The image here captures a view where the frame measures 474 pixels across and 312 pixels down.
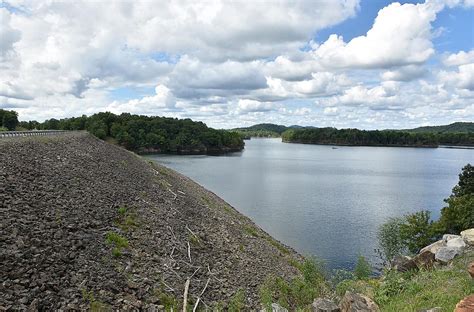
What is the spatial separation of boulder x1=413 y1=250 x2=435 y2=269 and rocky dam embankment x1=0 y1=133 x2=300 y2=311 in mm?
7224

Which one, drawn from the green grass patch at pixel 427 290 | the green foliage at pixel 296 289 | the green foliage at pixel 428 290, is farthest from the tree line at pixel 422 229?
the green foliage at pixel 428 290

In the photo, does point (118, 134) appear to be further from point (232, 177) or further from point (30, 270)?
point (30, 270)

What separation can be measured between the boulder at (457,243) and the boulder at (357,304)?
7.10m

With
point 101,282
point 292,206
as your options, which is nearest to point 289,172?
point 292,206

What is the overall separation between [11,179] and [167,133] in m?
152

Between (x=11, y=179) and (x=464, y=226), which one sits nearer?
(x=11, y=179)

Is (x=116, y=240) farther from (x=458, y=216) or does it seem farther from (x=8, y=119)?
(x=8, y=119)

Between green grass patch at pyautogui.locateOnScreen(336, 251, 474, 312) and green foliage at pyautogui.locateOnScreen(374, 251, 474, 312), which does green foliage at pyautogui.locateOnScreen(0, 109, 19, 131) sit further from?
green foliage at pyautogui.locateOnScreen(374, 251, 474, 312)

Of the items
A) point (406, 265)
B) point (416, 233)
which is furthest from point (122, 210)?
point (416, 233)

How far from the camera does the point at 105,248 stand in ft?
49.5

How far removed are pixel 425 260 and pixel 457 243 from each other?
1.50 metres

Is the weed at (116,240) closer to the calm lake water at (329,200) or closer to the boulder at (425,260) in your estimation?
the boulder at (425,260)

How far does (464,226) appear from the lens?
32.2m

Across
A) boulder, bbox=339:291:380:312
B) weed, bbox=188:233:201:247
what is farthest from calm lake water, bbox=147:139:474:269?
boulder, bbox=339:291:380:312
